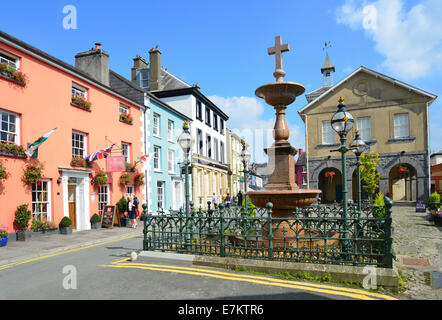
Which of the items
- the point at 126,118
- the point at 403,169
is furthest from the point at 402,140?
the point at 126,118

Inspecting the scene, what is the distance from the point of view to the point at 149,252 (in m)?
7.55

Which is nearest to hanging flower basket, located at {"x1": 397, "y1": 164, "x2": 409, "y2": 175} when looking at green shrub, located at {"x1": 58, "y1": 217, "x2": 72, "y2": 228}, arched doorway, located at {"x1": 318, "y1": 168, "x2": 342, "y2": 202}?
arched doorway, located at {"x1": 318, "y1": 168, "x2": 342, "y2": 202}

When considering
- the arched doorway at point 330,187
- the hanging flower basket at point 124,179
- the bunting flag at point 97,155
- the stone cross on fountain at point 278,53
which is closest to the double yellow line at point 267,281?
the stone cross on fountain at point 278,53

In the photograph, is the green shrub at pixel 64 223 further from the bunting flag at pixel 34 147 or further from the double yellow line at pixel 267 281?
the double yellow line at pixel 267 281

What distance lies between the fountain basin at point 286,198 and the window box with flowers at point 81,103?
12.0 meters

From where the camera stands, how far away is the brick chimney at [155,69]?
2898cm

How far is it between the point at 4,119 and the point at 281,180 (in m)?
11.4

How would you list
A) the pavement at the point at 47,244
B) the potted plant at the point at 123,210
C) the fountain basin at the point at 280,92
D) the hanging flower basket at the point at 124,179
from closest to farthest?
the fountain basin at the point at 280,92
the pavement at the point at 47,244
the potted plant at the point at 123,210
the hanging flower basket at the point at 124,179

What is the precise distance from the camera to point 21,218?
38.2ft

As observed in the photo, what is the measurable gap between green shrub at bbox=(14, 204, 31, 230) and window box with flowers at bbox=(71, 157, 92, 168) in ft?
11.7

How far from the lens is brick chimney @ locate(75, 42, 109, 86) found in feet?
63.7

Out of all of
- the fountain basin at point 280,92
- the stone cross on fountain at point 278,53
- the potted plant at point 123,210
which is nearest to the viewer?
the fountain basin at point 280,92

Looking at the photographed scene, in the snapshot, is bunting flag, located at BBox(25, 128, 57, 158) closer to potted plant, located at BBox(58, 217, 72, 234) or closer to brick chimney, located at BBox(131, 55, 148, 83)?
potted plant, located at BBox(58, 217, 72, 234)
